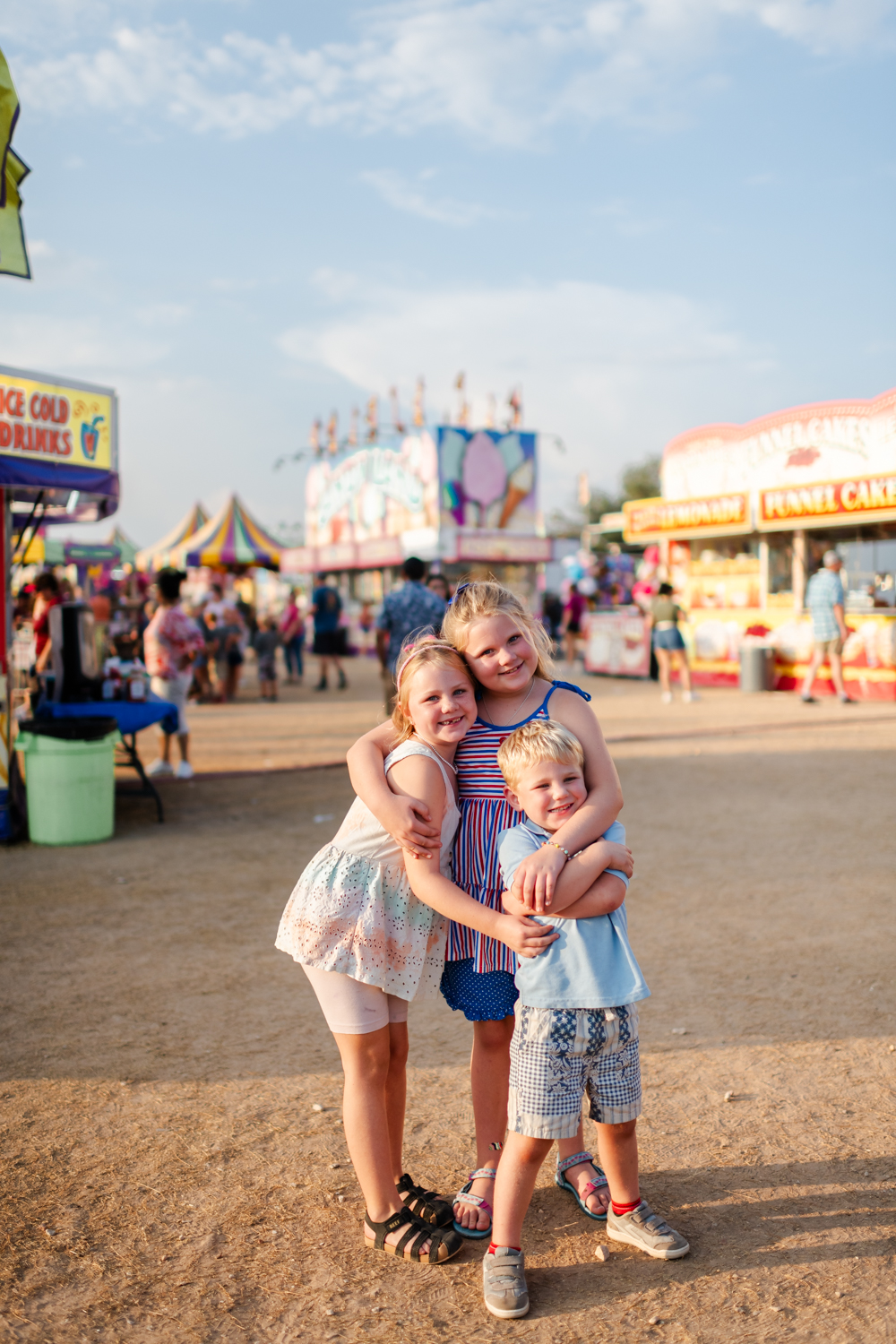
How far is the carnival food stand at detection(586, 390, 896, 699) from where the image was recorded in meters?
14.9

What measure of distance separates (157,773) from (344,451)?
24774 millimetres

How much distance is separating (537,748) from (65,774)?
498 centimetres

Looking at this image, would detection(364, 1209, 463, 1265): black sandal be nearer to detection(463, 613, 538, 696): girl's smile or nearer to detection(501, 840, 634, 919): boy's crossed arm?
detection(501, 840, 634, 919): boy's crossed arm

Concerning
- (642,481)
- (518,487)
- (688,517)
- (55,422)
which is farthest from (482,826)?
(642,481)

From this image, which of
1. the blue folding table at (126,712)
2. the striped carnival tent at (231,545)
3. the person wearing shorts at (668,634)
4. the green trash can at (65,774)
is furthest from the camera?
the striped carnival tent at (231,545)

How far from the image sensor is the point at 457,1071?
3432 millimetres

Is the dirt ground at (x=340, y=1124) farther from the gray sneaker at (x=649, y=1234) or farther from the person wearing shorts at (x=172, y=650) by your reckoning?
the person wearing shorts at (x=172, y=650)

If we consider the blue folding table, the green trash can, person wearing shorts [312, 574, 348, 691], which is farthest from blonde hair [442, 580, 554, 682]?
person wearing shorts [312, 574, 348, 691]

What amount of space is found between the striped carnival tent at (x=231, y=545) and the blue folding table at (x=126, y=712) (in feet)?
56.0

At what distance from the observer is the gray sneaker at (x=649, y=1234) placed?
238 cm

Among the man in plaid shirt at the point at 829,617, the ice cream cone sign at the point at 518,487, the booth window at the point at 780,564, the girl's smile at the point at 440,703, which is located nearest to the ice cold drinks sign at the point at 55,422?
the girl's smile at the point at 440,703

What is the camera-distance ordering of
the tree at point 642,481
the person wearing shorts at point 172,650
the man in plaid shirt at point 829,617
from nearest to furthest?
1. the person wearing shorts at point 172,650
2. the man in plaid shirt at point 829,617
3. the tree at point 642,481

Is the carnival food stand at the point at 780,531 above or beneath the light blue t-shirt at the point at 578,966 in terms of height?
above

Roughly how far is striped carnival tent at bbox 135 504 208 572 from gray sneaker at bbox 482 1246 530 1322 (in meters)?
25.2
